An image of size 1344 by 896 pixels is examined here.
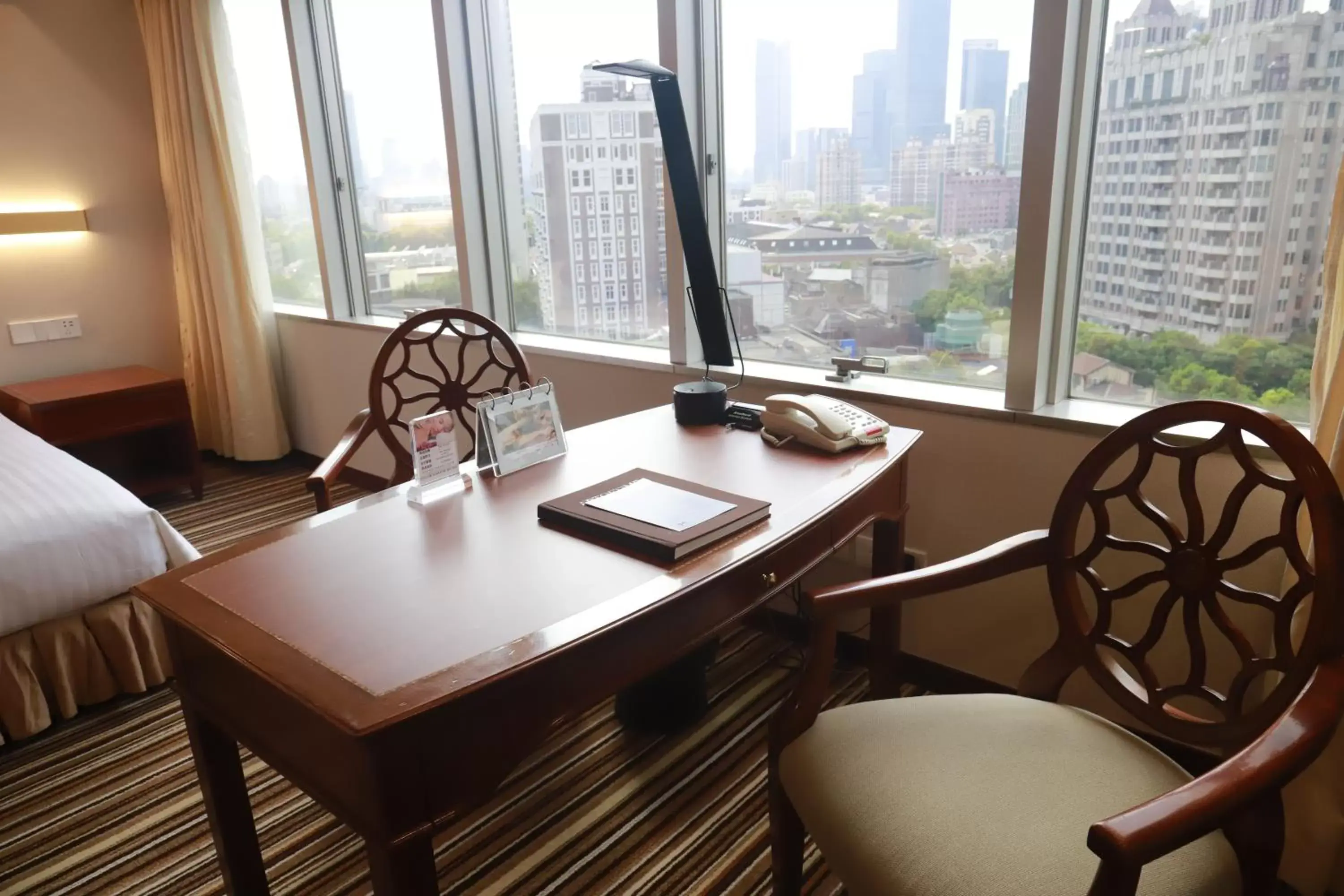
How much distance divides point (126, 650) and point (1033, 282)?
2358mm

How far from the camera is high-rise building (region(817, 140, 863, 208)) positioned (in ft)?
7.20

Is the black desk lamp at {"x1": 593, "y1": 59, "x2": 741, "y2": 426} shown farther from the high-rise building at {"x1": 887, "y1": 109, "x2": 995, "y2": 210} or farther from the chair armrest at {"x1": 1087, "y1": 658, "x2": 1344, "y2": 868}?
the chair armrest at {"x1": 1087, "y1": 658, "x2": 1344, "y2": 868}

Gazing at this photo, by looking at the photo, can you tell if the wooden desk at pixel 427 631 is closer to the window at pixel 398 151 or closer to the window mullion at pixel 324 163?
the window at pixel 398 151

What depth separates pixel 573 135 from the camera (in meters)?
2.79

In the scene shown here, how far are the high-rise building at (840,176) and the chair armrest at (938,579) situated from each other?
44.6 inches

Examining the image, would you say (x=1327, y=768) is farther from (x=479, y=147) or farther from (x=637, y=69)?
(x=479, y=147)

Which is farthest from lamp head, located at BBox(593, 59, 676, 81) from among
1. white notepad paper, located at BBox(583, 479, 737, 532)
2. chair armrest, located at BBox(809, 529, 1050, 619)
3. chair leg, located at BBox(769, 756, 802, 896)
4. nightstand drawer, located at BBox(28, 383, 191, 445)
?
nightstand drawer, located at BBox(28, 383, 191, 445)

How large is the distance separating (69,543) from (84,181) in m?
2.56

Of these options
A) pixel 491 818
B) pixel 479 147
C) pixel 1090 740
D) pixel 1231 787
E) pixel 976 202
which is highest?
pixel 479 147

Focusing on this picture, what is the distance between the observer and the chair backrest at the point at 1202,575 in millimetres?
1112

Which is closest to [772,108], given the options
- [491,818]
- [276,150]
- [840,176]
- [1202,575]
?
[840,176]

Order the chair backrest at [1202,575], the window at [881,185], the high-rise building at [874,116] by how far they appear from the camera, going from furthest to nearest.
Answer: the high-rise building at [874,116], the window at [881,185], the chair backrest at [1202,575]

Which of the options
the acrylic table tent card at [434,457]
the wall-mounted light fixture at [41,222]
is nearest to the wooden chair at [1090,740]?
the acrylic table tent card at [434,457]

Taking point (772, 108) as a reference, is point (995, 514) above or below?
below
